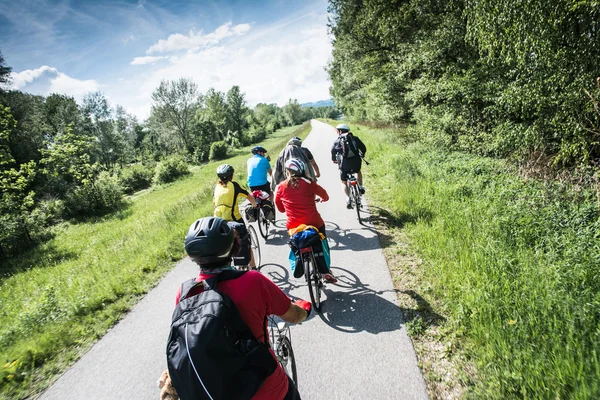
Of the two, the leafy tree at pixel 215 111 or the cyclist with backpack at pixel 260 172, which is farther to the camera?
the leafy tree at pixel 215 111

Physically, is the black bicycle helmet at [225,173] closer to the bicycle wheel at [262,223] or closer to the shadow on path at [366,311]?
the bicycle wheel at [262,223]

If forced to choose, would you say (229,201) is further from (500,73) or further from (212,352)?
(500,73)

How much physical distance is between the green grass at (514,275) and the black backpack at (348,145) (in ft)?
5.72

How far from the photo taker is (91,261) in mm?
8422

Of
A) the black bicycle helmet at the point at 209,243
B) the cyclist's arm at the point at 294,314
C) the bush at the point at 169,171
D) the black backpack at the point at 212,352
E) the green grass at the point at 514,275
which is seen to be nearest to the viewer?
the black backpack at the point at 212,352

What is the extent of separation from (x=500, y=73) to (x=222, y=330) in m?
11.2

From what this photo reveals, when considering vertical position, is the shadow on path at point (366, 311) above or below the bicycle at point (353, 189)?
below

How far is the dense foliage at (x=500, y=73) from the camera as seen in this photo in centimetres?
633

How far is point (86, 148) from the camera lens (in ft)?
63.8

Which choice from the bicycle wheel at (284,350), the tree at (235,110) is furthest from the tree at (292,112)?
the bicycle wheel at (284,350)

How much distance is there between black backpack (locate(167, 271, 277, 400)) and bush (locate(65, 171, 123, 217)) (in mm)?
21485

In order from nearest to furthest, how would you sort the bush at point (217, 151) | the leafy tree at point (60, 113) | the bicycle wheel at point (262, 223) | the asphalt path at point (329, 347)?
1. the asphalt path at point (329, 347)
2. the bicycle wheel at point (262, 223)
3. the leafy tree at point (60, 113)
4. the bush at point (217, 151)

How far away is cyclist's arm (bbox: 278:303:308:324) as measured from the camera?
2037 mm

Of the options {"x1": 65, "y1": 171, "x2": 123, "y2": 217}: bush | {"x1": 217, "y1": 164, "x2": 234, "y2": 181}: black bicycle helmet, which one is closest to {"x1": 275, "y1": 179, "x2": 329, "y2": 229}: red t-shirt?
{"x1": 217, "y1": 164, "x2": 234, "y2": 181}: black bicycle helmet
